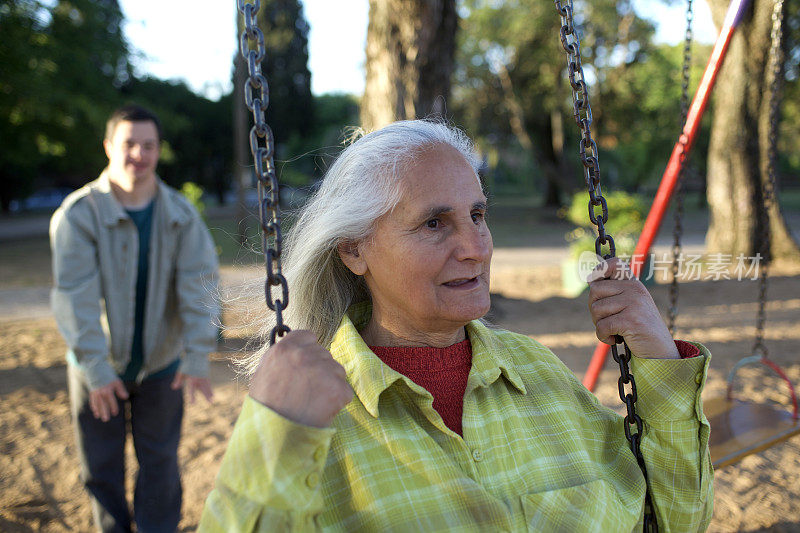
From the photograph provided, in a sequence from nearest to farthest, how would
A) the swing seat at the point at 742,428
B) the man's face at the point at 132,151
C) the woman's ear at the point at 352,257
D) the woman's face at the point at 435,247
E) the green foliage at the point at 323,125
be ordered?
the woman's face at the point at 435,247
the woman's ear at the point at 352,257
the swing seat at the point at 742,428
the man's face at the point at 132,151
the green foliage at the point at 323,125

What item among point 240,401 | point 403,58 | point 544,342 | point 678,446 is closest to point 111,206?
point 678,446

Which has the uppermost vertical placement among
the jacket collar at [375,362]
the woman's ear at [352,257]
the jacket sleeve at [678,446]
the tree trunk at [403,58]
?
the tree trunk at [403,58]

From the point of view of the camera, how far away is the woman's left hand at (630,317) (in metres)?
1.68

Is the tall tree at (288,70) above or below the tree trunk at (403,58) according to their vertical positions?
above

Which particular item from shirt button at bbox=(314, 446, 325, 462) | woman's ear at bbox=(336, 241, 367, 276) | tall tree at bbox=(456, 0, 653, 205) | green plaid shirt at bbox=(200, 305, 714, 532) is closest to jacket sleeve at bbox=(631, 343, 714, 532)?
green plaid shirt at bbox=(200, 305, 714, 532)

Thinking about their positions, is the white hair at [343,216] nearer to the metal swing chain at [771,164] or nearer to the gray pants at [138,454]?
the gray pants at [138,454]

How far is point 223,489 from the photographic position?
1.21m

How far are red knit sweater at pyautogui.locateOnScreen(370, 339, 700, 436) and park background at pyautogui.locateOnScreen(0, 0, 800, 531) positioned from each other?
57 cm

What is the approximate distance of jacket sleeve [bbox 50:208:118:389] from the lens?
2.63 meters

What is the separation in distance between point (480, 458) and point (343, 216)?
2.41ft

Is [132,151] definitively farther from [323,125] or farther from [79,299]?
[323,125]

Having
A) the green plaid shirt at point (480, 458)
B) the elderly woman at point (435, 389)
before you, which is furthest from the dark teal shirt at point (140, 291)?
the green plaid shirt at point (480, 458)

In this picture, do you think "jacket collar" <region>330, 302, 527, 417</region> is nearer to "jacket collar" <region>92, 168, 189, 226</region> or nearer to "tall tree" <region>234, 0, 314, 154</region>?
"jacket collar" <region>92, 168, 189, 226</region>

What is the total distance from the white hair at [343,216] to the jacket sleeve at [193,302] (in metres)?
1.04
